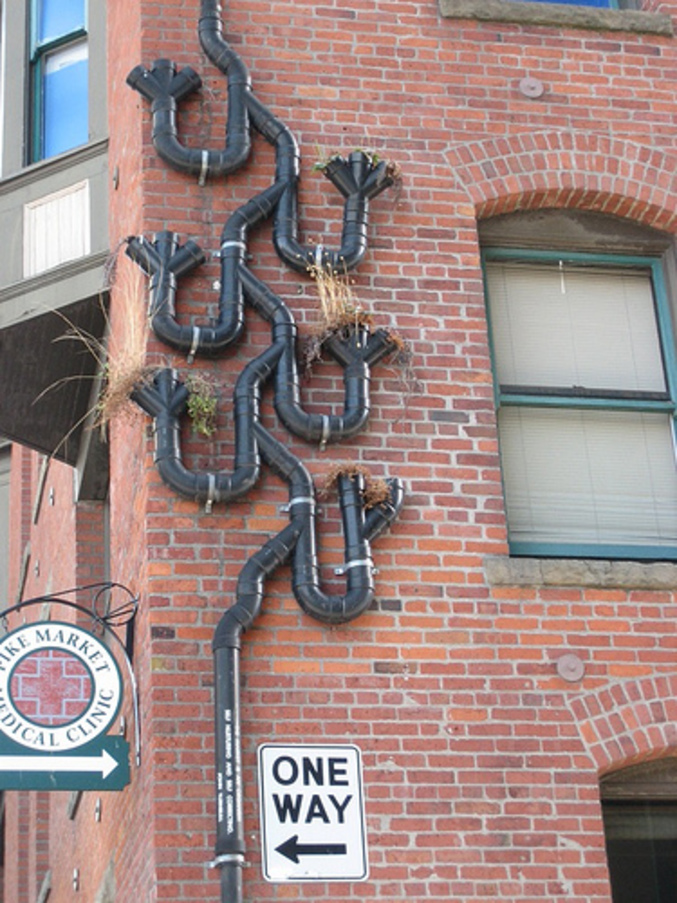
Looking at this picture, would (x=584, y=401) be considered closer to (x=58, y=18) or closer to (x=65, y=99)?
(x=65, y=99)

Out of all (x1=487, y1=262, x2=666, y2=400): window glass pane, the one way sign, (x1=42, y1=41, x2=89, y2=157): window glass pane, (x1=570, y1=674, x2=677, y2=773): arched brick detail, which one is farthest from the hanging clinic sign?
(x1=42, y1=41, x2=89, y2=157): window glass pane

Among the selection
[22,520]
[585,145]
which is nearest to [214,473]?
[585,145]

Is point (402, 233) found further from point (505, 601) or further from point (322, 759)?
point (322, 759)

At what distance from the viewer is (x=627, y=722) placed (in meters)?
9.08

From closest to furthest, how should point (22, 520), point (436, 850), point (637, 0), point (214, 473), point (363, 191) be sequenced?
1. point (436, 850)
2. point (214, 473)
3. point (363, 191)
4. point (637, 0)
5. point (22, 520)

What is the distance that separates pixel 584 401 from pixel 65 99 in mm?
4742

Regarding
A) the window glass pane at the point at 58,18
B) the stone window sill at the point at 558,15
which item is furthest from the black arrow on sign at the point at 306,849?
the window glass pane at the point at 58,18

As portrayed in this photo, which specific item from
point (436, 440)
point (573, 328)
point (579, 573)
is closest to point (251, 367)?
point (436, 440)

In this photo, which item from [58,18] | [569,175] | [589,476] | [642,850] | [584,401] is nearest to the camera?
[642,850]

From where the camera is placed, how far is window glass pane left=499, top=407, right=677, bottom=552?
1003 cm

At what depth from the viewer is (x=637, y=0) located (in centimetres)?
1180

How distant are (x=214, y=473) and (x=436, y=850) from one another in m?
2.28

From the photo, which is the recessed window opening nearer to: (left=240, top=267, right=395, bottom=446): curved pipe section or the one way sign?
the one way sign

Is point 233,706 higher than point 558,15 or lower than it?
lower
